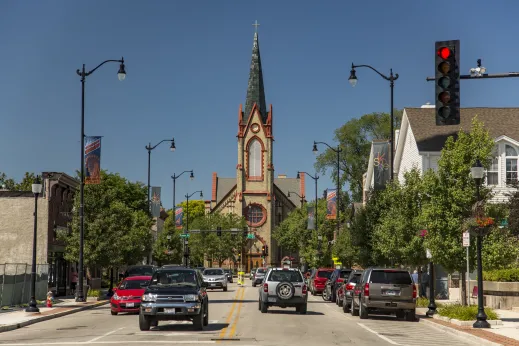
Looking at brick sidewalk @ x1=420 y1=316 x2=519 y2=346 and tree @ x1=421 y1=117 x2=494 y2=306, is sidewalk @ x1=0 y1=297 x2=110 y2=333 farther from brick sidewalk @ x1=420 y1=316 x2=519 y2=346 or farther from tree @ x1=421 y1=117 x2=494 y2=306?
tree @ x1=421 y1=117 x2=494 y2=306

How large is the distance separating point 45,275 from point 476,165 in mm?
24824

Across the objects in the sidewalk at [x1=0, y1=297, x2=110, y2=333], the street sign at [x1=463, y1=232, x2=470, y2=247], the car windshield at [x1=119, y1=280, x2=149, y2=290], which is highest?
the street sign at [x1=463, y1=232, x2=470, y2=247]

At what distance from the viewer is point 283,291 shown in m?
30.2

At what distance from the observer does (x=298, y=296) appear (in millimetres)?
30328

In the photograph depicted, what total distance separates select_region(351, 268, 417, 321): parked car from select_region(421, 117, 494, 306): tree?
1921 mm

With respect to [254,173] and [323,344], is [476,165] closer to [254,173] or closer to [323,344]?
[323,344]

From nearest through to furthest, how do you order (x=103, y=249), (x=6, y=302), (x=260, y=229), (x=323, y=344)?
(x=323, y=344)
(x=6, y=302)
(x=103, y=249)
(x=260, y=229)

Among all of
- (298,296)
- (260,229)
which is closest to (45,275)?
(298,296)

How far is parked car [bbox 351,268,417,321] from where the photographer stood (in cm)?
2786

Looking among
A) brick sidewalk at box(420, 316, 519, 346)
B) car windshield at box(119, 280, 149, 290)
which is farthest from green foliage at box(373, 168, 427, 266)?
car windshield at box(119, 280, 149, 290)

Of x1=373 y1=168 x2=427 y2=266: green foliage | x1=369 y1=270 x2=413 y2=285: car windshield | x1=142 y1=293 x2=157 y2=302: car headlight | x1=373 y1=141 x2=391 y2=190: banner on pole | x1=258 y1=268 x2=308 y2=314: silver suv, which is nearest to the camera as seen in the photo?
x1=142 y1=293 x2=157 y2=302: car headlight

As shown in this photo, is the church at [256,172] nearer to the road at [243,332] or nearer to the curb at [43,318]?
the curb at [43,318]

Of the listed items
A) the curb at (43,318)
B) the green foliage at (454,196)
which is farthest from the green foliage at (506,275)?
the curb at (43,318)

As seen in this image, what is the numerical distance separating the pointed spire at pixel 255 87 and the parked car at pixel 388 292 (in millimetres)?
108520
